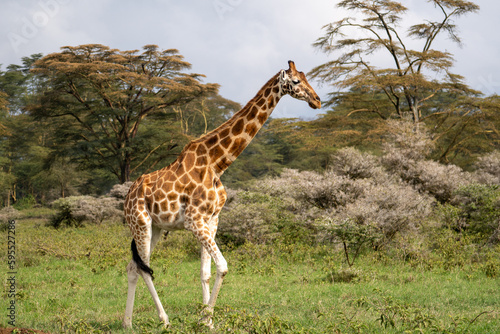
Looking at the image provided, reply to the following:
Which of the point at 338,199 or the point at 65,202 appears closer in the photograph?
the point at 338,199

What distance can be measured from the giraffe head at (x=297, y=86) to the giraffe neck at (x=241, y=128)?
0.37 ft

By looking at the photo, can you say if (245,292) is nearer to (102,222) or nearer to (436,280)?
(436,280)

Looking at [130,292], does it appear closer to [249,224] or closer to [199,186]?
[199,186]

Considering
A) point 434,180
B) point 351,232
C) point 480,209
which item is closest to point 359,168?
point 434,180

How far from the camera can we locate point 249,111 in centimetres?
507

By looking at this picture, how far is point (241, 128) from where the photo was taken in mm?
5074

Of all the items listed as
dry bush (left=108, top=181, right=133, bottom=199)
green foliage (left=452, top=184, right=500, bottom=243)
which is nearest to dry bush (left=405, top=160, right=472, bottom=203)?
green foliage (left=452, top=184, right=500, bottom=243)

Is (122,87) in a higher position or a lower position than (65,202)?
higher

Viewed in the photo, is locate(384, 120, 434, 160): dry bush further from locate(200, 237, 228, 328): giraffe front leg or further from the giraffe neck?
locate(200, 237, 228, 328): giraffe front leg

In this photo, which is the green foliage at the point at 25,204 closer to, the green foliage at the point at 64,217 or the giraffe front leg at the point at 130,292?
the green foliage at the point at 64,217

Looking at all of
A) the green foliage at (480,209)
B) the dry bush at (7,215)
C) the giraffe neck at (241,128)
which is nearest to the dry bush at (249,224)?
the green foliage at (480,209)

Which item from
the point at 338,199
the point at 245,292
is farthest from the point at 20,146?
the point at 245,292

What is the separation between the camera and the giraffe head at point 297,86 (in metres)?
4.91

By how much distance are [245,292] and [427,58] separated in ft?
59.0
